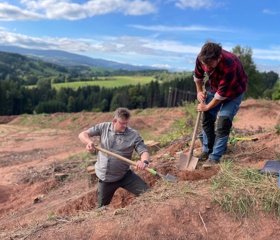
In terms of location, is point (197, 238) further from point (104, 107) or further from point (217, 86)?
point (104, 107)

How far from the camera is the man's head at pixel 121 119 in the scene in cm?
368

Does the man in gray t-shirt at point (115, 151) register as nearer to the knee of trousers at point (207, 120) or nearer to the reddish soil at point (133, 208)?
the reddish soil at point (133, 208)

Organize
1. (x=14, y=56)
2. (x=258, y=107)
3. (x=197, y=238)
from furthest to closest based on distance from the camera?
(x=14, y=56) < (x=258, y=107) < (x=197, y=238)

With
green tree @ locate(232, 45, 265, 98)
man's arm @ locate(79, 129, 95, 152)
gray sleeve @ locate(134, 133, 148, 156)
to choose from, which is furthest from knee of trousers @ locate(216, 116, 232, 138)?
green tree @ locate(232, 45, 265, 98)

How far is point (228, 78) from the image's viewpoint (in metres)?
3.90

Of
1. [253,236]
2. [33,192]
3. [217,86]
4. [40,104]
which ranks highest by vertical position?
[217,86]

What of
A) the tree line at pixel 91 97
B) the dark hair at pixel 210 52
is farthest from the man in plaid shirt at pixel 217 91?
the tree line at pixel 91 97

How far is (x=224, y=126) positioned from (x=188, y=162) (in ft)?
2.38

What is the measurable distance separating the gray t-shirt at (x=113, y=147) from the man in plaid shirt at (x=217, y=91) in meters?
1.04

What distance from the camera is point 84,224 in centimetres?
295

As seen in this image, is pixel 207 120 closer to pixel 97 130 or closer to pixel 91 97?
pixel 97 130

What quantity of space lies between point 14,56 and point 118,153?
150164 mm

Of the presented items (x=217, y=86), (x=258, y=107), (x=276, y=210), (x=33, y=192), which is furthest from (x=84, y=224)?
(x=258, y=107)

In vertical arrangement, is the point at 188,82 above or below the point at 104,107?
above
